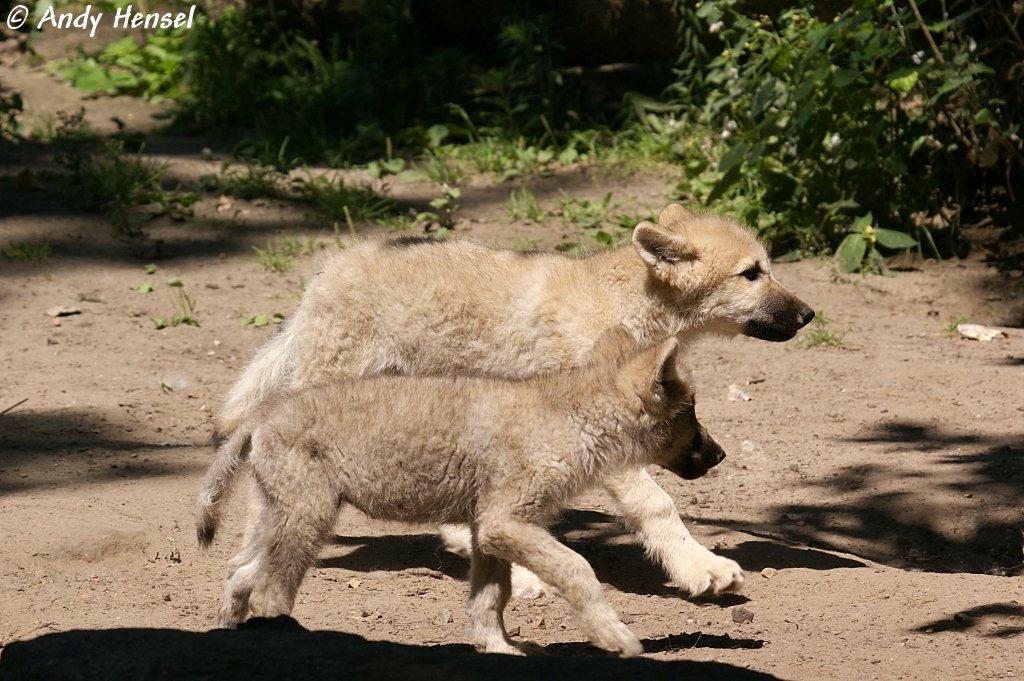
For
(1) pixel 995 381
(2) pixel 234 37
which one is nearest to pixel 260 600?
(1) pixel 995 381

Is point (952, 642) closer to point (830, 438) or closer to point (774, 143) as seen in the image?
point (830, 438)

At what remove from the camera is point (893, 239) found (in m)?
9.06

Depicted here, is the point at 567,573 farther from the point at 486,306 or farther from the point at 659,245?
the point at 659,245

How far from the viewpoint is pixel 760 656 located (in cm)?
431

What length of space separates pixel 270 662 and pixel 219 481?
121 centimetres

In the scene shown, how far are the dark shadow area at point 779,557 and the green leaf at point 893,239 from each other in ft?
13.5

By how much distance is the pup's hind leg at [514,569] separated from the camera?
5.21 m

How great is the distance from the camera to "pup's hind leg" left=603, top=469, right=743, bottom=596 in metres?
4.90

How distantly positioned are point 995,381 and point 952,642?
3.27 meters

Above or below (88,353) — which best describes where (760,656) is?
above

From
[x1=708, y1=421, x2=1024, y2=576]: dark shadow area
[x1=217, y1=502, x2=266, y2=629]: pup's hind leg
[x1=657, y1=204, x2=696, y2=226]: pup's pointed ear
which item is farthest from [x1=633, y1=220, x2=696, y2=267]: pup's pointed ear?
[x1=217, y1=502, x2=266, y2=629]: pup's hind leg

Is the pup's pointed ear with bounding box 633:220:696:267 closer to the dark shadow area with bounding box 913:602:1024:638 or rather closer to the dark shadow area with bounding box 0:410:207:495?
the dark shadow area with bounding box 913:602:1024:638

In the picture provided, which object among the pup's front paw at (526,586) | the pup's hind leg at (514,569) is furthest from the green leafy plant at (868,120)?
the pup's front paw at (526,586)

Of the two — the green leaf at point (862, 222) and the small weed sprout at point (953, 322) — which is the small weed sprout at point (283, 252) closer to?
the green leaf at point (862, 222)
